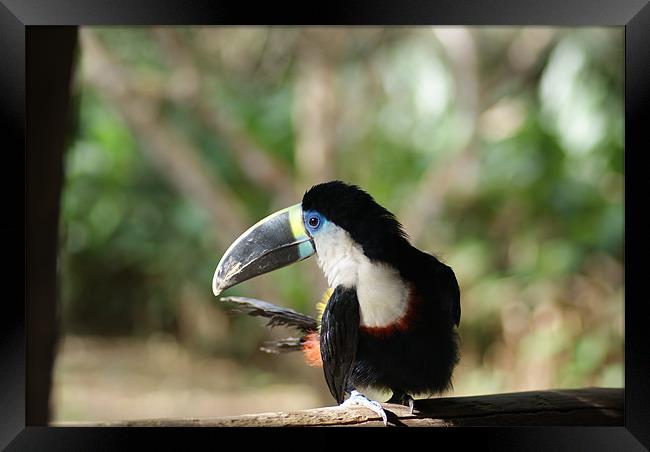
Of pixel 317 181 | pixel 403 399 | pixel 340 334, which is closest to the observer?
pixel 340 334

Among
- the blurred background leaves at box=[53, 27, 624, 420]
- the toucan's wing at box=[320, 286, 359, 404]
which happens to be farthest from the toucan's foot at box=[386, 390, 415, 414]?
the blurred background leaves at box=[53, 27, 624, 420]

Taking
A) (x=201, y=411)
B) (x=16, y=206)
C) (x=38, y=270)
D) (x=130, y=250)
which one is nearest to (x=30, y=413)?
(x=38, y=270)

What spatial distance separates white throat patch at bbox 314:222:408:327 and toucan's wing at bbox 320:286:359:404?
2cm

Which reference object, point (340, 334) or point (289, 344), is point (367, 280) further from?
point (289, 344)

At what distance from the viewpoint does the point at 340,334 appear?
1.33 m

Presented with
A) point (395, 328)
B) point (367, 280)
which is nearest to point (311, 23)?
point (367, 280)

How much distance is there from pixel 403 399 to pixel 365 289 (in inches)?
10.8

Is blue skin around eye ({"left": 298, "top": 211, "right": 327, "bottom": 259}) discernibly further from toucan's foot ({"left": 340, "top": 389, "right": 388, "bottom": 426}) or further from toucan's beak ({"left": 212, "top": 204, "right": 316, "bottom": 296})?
toucan's foot ({"left": 340, "top": 389, "right": 388, "bottom": 426})

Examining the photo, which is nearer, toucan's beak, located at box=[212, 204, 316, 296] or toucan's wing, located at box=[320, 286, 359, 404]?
toucan's wing, located at box=[320, 286, 359, 404]

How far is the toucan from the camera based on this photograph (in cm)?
135

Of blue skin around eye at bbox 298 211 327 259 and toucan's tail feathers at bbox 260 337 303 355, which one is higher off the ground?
blue skin around eye at bbox 298 211 327 259

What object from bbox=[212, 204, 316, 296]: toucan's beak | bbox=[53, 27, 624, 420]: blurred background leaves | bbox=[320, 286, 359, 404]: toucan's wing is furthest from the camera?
bbox=[53, 27, 624, 420]: blurred background leaves

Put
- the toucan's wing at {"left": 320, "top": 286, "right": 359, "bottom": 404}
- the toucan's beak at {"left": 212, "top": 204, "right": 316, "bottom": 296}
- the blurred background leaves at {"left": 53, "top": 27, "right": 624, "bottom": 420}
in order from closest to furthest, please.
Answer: the toucan's wing at {"left": 320, "top": 286, "right": 359, "bottom": 404} → the toucan's beak at {"left": 212, "top": 204, "right": 316, "bottom": 296} → the blurred background leaves at {"left": 53, "top": 27, "right": 624, "bottom": 420}

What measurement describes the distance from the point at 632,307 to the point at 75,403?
7.03 ft
